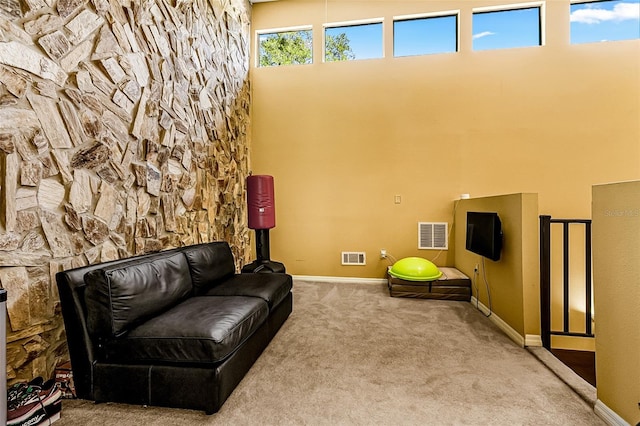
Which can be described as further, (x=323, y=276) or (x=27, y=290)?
(x=323, y=276)

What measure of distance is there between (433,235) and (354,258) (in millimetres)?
1254

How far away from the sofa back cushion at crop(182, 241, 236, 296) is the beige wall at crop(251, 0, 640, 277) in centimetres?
193

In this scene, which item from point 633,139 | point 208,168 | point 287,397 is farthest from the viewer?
point 633,139

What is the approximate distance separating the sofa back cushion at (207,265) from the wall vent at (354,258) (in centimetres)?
210

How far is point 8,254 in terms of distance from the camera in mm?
1764

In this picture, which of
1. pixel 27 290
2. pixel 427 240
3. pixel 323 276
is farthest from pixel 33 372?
pixel 427 240

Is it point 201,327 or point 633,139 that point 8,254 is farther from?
point 633,139

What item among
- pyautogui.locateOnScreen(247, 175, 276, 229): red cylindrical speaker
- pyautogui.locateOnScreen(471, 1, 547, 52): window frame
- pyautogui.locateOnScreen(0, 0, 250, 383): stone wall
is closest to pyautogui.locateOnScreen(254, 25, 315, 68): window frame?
pyautogui.locateOnScreen(0, 0, 250, 383): stone wall

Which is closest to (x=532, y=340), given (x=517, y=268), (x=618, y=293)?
(x=517, y=268)

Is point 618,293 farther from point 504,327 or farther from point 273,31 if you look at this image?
point 273,31

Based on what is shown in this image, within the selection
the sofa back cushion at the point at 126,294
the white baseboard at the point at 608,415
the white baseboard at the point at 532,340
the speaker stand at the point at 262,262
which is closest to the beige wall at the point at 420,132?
the speaker stand at the point at 262,262

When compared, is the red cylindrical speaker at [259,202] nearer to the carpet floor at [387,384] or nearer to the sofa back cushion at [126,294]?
the carpet floor at [387,384]

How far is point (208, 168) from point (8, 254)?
91.3 inches

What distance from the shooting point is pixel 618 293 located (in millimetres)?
1681
